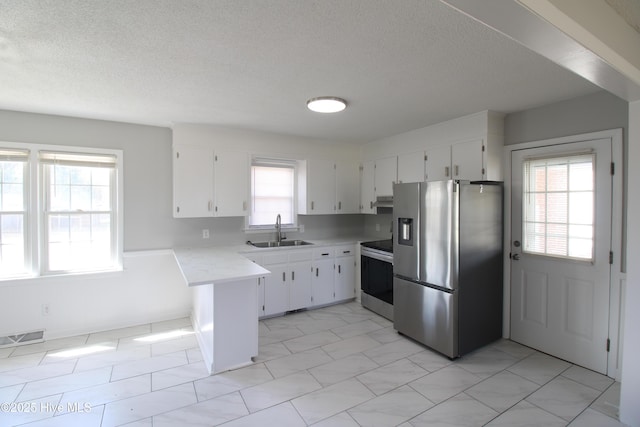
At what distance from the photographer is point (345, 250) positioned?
444 centimetres

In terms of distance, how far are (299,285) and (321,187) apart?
147 centimetres

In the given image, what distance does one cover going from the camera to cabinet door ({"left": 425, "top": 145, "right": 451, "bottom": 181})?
3.48 metres

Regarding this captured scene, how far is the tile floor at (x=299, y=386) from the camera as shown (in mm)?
2082

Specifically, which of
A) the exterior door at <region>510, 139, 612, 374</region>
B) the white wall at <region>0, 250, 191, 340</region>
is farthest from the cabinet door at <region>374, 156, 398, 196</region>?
the white wall at <region>0, 250, 191, 340</region>

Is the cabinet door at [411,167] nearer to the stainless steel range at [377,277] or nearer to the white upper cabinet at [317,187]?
the stainless steel range at [377,277]

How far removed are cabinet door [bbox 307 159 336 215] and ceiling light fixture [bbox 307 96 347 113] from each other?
166 centimetres

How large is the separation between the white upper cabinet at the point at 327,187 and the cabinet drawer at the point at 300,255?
Result: 626 mm

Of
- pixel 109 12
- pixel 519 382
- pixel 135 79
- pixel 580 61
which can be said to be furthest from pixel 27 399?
pixel 580 61

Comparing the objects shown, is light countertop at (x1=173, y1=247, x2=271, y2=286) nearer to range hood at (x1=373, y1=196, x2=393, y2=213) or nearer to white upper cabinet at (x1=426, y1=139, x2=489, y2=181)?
range hood at (x1=373, y1=196, x2=393, y2=213)

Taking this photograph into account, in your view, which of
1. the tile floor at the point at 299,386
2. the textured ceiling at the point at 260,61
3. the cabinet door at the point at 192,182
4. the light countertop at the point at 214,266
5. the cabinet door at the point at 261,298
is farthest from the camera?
the cabinet door at the point at 261,298

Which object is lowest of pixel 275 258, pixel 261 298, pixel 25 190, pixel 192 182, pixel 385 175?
pixel 261 298

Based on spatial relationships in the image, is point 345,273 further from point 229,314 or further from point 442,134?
point 442,134

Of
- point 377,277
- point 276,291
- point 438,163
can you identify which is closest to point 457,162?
point 438,163

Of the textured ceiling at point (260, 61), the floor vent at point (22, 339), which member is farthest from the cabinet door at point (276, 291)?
the floor vent at point (22, 339)
